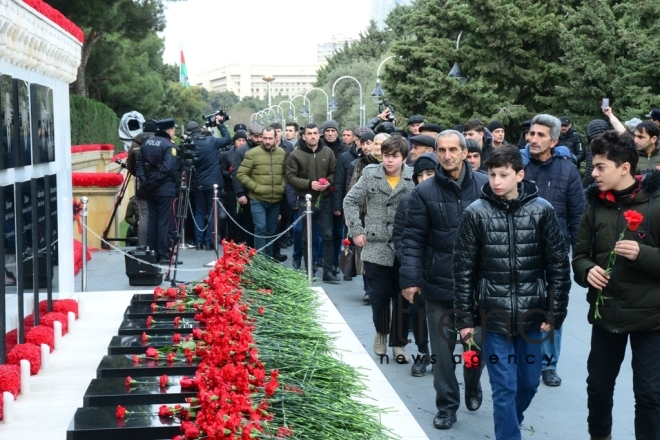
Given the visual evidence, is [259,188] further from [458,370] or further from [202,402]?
[202,402]

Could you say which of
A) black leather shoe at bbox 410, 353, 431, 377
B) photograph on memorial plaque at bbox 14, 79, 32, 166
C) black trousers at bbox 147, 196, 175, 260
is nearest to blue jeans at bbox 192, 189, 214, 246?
black trousers at bbox 147, 196, 175, 260

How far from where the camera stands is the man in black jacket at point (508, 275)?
5.73m

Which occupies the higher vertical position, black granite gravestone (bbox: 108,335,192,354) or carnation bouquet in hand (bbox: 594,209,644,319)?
carnation bouquet in hand (bbox: 594,209,644,319)

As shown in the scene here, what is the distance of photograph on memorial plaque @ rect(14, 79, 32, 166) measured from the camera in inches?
251

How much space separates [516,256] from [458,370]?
9.61 feet

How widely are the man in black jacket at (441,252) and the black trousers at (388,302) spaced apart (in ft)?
4.52

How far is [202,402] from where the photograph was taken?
4355 mm

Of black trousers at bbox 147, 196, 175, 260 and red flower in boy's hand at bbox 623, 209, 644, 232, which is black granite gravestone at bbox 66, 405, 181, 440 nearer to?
Answer: red flower in boy's hand at bbox 623, 209, 644, 232

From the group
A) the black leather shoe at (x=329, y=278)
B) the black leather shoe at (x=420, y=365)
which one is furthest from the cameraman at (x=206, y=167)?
the black leather shoe at (x=420, y=365)

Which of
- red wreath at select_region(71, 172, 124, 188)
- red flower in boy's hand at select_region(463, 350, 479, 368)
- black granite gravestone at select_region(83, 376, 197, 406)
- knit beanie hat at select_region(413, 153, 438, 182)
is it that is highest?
knit beanie hat at select_region(413, 153, 438, 182)

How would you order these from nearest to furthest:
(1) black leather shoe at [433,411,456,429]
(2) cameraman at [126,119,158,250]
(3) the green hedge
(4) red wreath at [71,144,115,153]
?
(1) black leather shoe at [433,411,456,429] → (2) cameraman at [126,119,158,250] → (4) red wreath at [71,144,115,153] → (3) the green hedge

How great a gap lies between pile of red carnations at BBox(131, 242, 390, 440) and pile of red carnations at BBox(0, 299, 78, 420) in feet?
2.42

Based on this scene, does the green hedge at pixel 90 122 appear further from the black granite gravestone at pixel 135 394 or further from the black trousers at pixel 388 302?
the black granite gravestone at pixel 135 394

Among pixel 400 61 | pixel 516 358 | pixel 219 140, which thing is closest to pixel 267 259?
pixel 516 358
